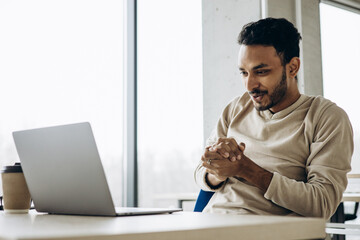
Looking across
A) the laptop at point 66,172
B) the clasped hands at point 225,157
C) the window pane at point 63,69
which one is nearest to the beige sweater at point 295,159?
the clasped hands at point 225,157

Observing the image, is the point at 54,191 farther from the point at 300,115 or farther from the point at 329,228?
the point at 329,228

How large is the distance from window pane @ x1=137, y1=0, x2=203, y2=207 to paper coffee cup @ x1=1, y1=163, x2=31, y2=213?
8.47 feet

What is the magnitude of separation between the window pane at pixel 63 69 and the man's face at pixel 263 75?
2072 millimetres

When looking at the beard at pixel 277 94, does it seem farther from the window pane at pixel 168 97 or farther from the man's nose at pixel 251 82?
the window pane at pixel 168 97

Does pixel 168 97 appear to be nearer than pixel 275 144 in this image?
No

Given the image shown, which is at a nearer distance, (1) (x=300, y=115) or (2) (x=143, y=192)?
(1) (x=300, y=115)

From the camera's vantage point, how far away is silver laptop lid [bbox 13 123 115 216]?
3.27ft

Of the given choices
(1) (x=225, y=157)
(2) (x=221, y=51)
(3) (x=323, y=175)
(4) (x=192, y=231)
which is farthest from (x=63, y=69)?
(4) (x=192, y=231)

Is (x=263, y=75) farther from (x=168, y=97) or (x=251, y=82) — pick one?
(x=168, y=97)

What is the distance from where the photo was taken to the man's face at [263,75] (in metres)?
1.64

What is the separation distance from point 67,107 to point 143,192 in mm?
1021

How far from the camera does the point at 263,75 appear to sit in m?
1.66

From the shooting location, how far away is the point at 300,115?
5.27 feet

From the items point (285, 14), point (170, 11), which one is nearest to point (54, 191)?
point (285, 14)
